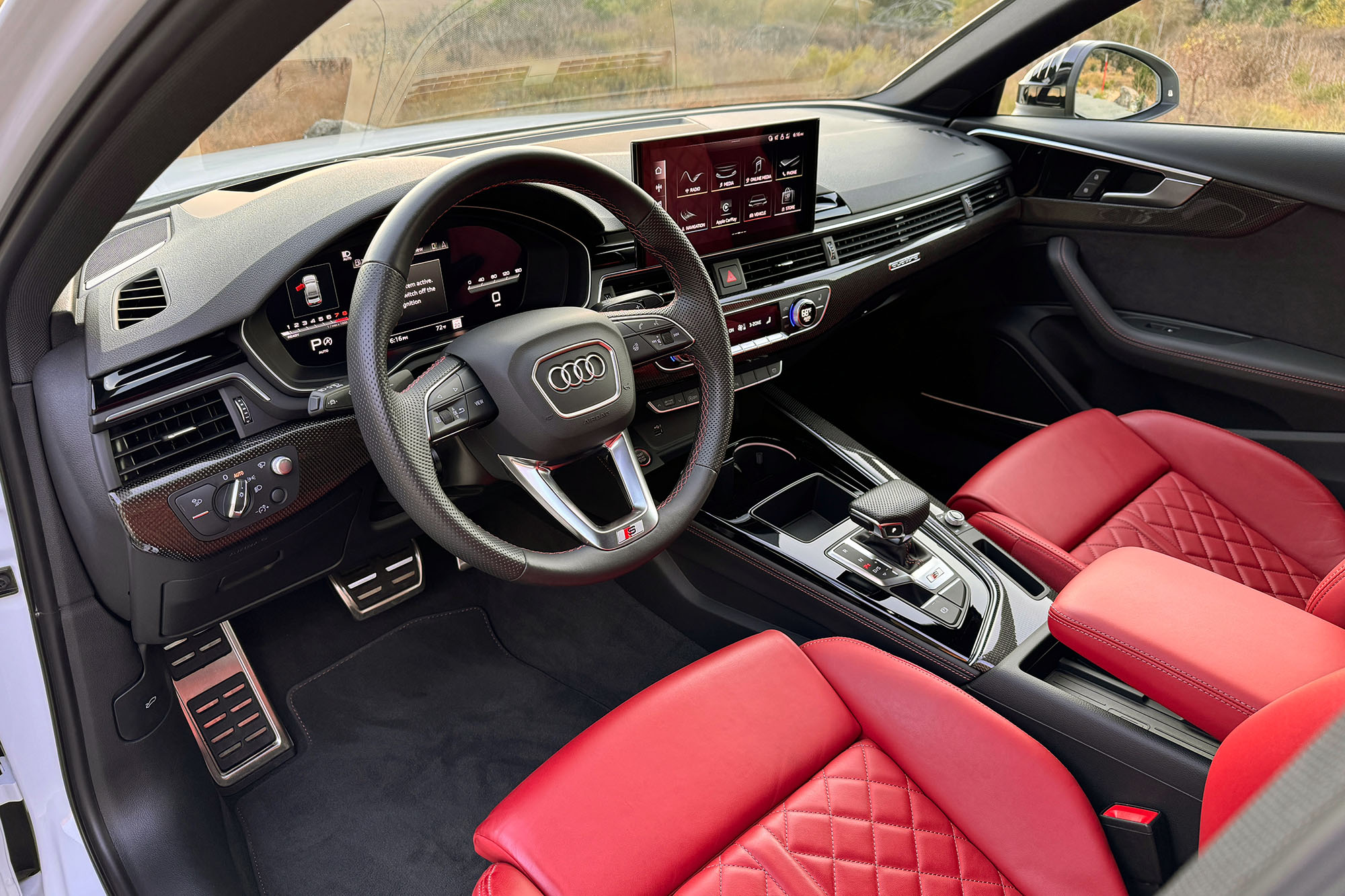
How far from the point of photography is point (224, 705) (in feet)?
5.59

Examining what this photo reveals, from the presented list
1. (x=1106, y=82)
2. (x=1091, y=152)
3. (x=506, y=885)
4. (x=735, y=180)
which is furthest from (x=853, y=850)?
(x=1106, y=82)

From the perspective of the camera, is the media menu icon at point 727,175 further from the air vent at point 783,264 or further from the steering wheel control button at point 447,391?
the steering wheel control button at point 447,391

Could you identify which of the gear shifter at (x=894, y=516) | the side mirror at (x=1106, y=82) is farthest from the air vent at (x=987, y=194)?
the gear shifter at (x=894, y=516)

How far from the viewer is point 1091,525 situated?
1.69 metres

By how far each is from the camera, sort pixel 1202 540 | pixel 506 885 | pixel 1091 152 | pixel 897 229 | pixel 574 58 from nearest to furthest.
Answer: pixel 506 885, pixel 1202 540, pixel 574 58, pixel 897 229, pixel 1091 152

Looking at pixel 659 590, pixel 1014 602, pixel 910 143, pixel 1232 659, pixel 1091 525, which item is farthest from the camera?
pixel 910 143

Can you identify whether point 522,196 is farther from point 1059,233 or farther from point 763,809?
point 1059,233

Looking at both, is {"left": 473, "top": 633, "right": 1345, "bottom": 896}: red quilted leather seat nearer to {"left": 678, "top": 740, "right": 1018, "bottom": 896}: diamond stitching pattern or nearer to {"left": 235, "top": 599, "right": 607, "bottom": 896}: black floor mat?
{"left": 678, "top": 740, "right": 1018, "bottom": 896}: diamond stitching pattern

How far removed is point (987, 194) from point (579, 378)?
1.66 m

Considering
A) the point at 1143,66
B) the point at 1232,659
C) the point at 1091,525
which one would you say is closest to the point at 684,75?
the point at 1143,66

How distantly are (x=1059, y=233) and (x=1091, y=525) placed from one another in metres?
1.07

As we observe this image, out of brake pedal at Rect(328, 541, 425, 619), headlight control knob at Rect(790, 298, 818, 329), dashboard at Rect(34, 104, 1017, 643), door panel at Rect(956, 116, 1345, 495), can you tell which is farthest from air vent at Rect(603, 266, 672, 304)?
door panel at Rect(956, 116, 1345, 495)

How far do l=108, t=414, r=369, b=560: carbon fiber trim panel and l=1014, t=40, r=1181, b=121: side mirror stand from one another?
6.78 feet

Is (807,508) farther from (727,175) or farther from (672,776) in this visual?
(672,776)
